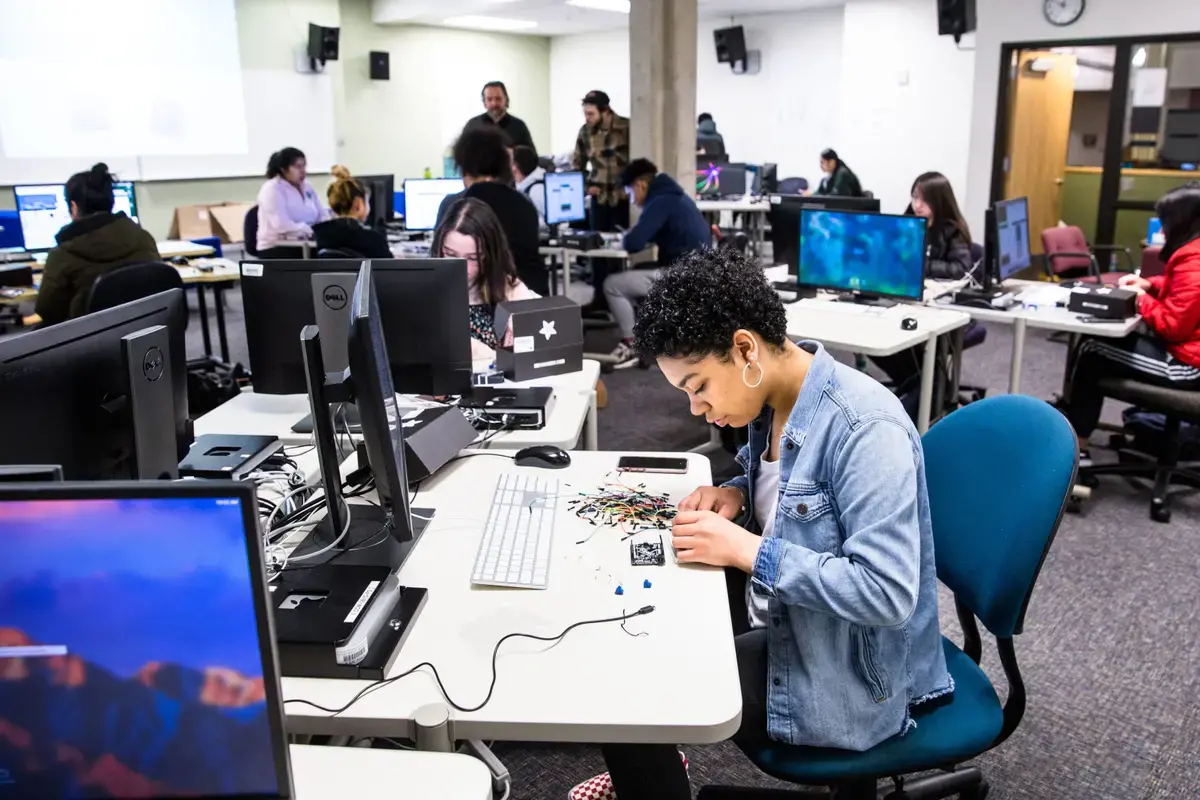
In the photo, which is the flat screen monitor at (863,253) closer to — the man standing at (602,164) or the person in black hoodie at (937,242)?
the person in black hoodie at (937,242)

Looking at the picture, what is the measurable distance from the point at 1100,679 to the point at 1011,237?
2.40 metres

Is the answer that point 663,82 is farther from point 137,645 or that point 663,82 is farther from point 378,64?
point 137,645

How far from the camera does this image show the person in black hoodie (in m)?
4.34

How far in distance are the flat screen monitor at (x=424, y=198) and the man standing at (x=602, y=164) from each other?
1055mm

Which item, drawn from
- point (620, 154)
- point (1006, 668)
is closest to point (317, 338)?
point (1006, 668)

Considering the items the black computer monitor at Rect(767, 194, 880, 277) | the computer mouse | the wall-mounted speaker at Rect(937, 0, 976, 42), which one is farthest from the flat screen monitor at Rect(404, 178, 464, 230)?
the computer mouse

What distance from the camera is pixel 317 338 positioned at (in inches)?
59.1

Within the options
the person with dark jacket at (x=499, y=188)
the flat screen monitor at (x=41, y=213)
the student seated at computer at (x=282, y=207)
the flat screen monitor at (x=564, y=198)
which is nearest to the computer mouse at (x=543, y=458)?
the person with dark jacket at (x=499, y=188)

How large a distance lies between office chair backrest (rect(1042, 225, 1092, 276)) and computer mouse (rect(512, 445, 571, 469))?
14.4 feet

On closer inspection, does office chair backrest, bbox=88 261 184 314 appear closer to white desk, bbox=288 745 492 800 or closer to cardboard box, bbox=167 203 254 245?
white desk, bbox=288 745 492 800

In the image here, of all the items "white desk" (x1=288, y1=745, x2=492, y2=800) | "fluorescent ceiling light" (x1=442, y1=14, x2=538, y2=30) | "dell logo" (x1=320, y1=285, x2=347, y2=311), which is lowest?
"white desk" (x1=288, y1=745, x2=492, y2=800)

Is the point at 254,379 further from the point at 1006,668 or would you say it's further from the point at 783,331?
the point at 1006,668

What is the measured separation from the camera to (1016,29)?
7.06 metres

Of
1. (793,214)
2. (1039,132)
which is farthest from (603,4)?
(793,214)
